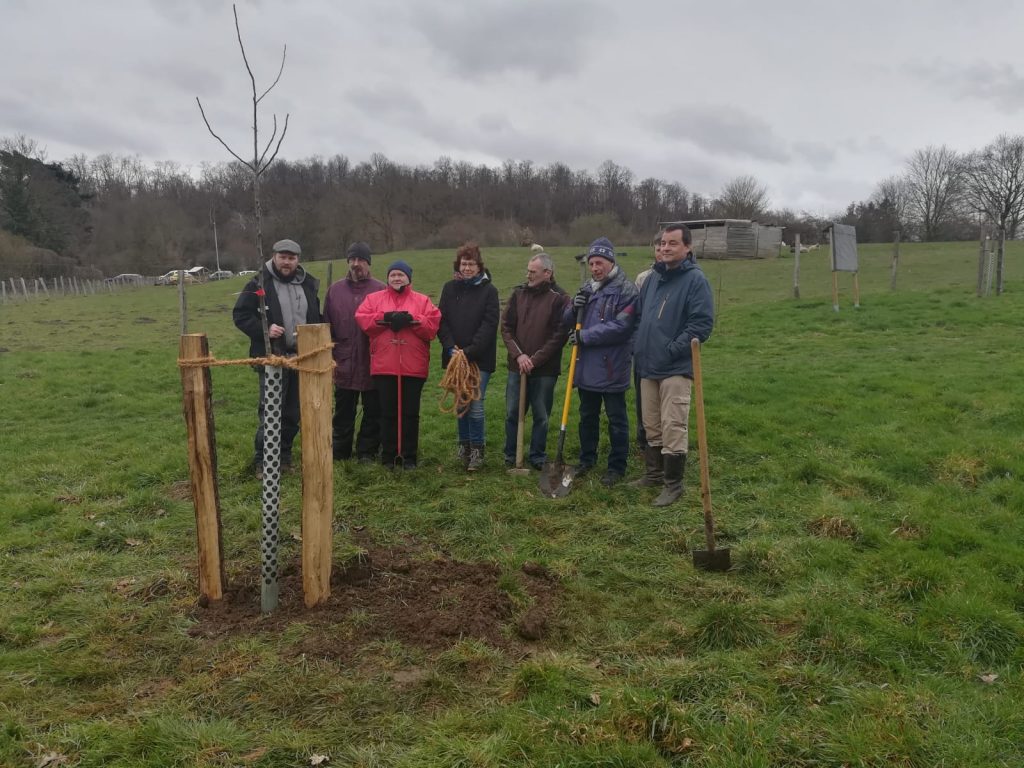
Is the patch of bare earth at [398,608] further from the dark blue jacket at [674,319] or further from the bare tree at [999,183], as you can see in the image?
the bare tree at [999,183]

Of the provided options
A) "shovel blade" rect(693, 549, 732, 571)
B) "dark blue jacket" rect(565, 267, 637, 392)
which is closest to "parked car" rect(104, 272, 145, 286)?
"dark blue jacket" rect(565, 267, 637, 392)

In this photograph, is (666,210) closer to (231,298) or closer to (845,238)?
(231,298)

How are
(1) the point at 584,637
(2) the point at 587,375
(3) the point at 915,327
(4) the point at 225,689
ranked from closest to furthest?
(4) the point at 225,689
(1) the point at 584,637
(2) the point at 587,375
(3) the point at 915,327

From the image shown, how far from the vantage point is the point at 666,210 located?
81.2 metres

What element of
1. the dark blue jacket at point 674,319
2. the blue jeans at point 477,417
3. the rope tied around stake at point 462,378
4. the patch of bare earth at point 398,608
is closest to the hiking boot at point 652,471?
the dark blue jacket at point 674,319

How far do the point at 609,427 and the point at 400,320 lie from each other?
222 cm

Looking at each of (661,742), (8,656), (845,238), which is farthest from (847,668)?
(845,238)

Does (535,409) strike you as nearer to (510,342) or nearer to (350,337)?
(510,342)

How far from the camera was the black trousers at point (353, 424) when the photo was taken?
21.7ft

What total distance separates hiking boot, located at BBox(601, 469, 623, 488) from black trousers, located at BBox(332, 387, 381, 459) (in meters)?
2.33

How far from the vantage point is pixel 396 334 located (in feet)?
20.4

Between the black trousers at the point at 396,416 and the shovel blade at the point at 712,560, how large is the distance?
2976mm

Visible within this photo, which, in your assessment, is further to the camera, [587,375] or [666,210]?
[666,210]

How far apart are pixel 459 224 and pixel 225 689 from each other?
217 feet
